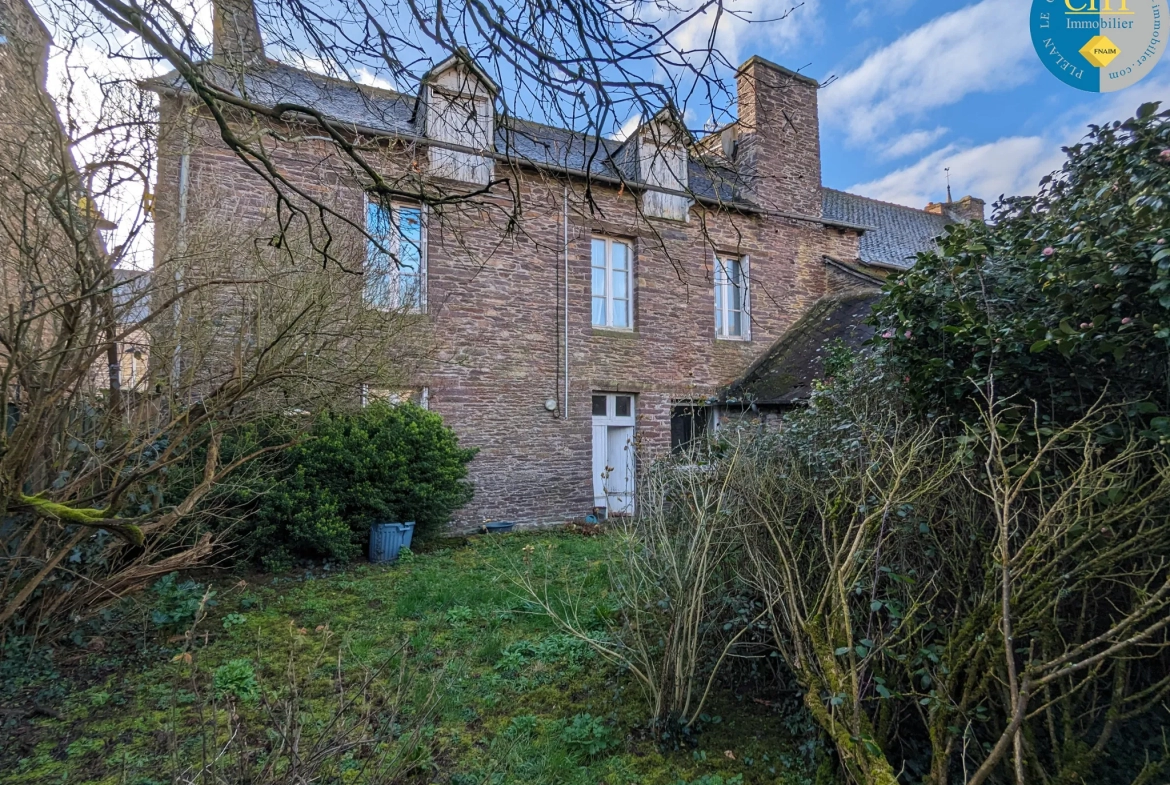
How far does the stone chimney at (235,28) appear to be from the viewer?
121 inches

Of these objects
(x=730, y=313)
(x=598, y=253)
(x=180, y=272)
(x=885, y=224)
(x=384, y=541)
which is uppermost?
(x=885, y=224)

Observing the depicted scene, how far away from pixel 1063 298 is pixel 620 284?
9.03m

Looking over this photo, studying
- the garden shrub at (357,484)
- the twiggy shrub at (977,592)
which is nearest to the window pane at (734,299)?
the garden shrub at (357,484)

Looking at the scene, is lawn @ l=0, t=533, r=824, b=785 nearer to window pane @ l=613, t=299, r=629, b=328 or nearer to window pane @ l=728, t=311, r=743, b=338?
window pane @ l=613, t=299, r=629, b=328

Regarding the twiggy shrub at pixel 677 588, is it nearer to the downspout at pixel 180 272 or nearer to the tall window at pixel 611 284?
the downspout at pixel 180 272

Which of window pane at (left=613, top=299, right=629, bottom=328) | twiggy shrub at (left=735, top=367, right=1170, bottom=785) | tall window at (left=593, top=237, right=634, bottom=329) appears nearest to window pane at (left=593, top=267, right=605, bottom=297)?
tall window at (left=593, top=237, right=634, bottom=329)

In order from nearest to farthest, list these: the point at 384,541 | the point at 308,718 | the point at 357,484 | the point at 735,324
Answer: the point at 308,718, the point at 357,484, the point at 384,541, the point at 735,324

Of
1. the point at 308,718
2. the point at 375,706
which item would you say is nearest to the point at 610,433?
the point at 375,706

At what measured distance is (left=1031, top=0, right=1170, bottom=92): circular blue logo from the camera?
463 cm

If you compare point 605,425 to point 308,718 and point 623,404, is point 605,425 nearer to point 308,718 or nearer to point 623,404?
point 623,404

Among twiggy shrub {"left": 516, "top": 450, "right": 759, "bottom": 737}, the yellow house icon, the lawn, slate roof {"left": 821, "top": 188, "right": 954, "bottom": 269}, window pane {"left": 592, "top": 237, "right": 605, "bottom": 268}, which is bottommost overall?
the lawn

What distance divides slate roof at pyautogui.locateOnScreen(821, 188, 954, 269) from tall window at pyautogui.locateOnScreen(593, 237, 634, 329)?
6.10 metres

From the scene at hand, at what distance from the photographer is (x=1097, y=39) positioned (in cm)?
489

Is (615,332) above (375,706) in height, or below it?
above
